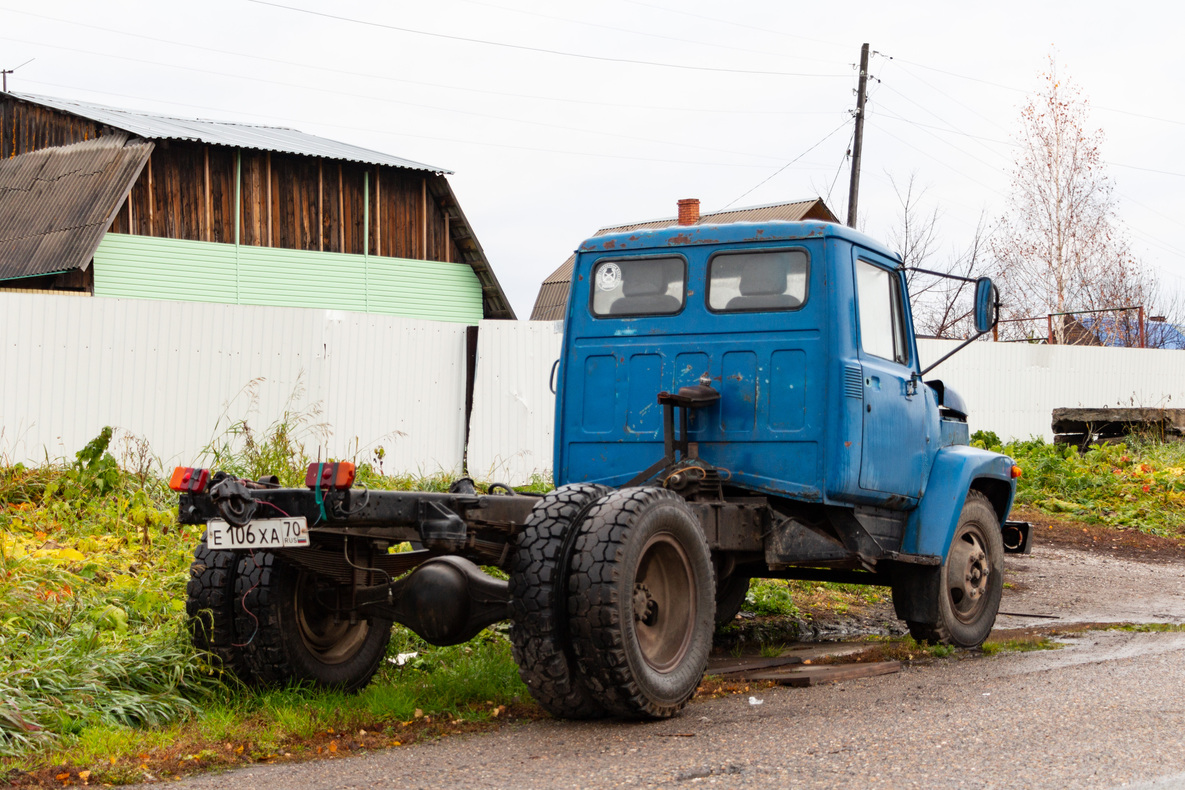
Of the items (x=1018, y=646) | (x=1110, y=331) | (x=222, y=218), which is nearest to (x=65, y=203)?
(x=222, y=218)

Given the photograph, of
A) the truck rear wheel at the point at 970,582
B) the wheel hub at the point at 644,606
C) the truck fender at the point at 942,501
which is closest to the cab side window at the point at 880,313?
the truck fender at the point at 942,501

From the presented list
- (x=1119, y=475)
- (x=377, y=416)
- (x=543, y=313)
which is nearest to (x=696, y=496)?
(x=377, y=416)

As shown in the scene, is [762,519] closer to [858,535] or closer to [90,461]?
[858,535]

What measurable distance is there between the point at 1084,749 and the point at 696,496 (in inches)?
98.8

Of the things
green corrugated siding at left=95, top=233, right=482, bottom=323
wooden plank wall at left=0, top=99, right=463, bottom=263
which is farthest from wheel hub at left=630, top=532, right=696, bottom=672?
wooden plank wall at left=0, top=99, right=463, bottom=263

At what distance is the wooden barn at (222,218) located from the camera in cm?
2270

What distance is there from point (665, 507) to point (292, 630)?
6.40 feet

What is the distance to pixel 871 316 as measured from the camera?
7.21 m

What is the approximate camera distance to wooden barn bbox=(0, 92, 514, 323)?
22.7 meters

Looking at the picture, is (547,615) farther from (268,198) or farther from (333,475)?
(268,198)

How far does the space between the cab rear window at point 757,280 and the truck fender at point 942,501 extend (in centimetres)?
173

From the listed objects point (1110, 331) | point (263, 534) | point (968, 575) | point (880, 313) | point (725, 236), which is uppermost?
point (1110, 331)

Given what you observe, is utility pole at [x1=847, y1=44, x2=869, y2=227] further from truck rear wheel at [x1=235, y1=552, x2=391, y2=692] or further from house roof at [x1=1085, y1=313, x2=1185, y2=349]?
truck rear wheel at [x1=235, y1=552, x2=391, y2=692]

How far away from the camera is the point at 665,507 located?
5.66m
